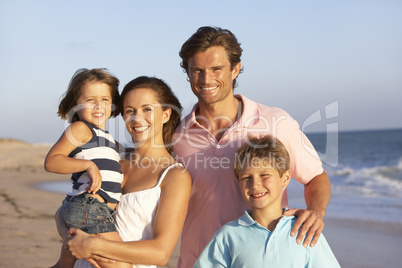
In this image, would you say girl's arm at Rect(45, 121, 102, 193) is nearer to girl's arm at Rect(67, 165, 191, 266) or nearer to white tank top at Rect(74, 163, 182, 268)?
white tank top at Rect(74, 163, 182, 268)

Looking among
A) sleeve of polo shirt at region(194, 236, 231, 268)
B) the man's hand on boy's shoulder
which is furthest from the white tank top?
the man's hand on boy's shoulder

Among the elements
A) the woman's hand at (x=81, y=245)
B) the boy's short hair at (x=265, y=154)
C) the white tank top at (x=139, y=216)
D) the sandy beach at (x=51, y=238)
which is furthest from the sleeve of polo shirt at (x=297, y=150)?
the sandy beach at (x=51, y=238)

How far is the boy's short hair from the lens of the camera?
279 cm

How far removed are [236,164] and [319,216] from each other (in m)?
0.59

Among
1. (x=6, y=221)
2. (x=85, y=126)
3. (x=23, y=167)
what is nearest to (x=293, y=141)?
(x=85, y=126)

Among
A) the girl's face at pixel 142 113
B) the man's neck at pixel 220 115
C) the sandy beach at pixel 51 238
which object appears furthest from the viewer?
the sandy beach at pixel 51 238

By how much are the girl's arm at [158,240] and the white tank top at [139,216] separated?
60 millimetres

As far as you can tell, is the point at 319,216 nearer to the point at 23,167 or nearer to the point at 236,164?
the point at 236,164

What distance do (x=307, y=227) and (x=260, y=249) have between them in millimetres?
296

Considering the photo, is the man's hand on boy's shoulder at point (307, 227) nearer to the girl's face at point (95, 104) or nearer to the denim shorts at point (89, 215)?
the denim shorts at point (89, 215)

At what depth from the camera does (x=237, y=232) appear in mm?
2666

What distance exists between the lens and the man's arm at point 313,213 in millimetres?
2594

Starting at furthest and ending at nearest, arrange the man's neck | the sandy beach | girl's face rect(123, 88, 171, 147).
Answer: the sandy beach
the man's neck
girl's face rect(123, 88, 171, 147)

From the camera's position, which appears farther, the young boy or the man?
the man
